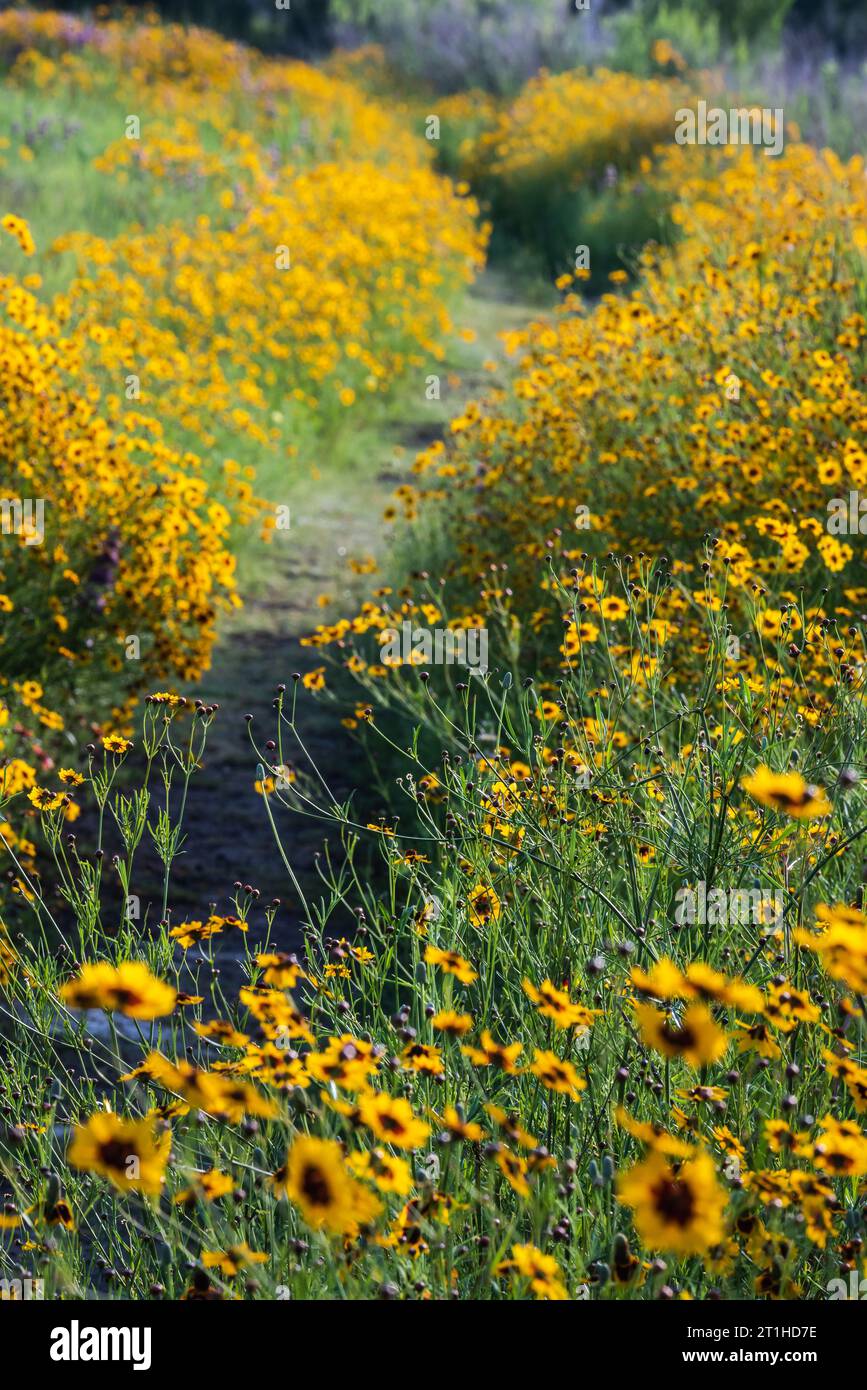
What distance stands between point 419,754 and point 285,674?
3.58 ft

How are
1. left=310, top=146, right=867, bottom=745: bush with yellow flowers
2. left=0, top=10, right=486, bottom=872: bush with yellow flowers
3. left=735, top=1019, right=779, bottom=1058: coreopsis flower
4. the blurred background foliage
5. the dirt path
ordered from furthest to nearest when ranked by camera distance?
the blurred background foliage
left=0, top=10, right=486, bottom=872: bush with yellow flowers
the dirt path
left=310, top=146, right=867, bottom=745: bush with yellow flowers
left=735, top=1019, right=779, bottom=1058: coreopsis flower

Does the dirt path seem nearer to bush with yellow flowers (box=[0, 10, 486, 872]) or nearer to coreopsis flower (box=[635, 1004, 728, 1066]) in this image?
bush with yellow flowers (box=[0, 10, 486, 872])

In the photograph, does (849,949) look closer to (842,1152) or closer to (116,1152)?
(842,1152)

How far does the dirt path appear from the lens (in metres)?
4.59

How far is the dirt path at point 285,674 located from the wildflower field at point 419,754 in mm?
30

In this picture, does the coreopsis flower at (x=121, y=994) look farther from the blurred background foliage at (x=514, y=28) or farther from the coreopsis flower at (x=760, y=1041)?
the blurred background foliage at (x=514, y=28)

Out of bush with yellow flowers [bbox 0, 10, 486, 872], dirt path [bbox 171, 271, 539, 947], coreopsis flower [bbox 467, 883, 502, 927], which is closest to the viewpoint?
coreopsis flower [bbox 467, 883, 502, 927]

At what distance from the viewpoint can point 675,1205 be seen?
4.33 ft

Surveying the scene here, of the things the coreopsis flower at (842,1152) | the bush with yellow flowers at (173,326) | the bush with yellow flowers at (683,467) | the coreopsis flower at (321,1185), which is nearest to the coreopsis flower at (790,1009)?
the coreopsis flower at (842,1152)

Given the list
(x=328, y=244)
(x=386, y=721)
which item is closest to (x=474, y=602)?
(x=386, y=721)

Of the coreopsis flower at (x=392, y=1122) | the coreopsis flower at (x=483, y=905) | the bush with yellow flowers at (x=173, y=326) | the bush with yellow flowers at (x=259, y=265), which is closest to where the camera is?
the coreopsis flower at (x=392, y=1122)

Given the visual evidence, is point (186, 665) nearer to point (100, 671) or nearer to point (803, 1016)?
point (100, 671)

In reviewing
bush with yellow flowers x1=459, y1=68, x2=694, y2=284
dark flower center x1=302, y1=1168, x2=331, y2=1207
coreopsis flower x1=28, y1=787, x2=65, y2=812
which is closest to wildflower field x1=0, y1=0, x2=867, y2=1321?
dark flower center x1=302, y1=1168, x2=331, y2=1207

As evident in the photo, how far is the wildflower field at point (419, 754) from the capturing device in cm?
175
